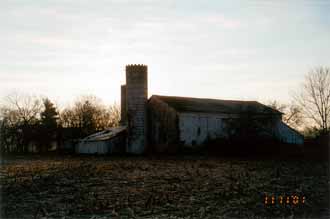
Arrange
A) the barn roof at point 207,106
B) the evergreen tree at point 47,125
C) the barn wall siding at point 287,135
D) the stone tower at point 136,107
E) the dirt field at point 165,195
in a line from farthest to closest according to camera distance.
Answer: the evergreen tree at point 47,125
the barn wall siding at point 287,135
the stone tower at point 136,107
the barn roof at point 207,106
the dirt field at point 165,195

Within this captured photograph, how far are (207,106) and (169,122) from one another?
18.0 feet

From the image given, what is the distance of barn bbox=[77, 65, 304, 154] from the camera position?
38.8 m

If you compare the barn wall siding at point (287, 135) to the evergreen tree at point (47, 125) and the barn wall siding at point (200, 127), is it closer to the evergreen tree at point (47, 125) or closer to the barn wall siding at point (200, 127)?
A: the barn wall siding at point (200, 127)

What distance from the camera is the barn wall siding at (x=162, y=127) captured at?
128 ft

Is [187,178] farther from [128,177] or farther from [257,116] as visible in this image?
[257,116]

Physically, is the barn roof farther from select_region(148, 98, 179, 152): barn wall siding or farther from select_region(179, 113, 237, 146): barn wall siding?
select_region(148, 98, 179, 152): barn wall siding

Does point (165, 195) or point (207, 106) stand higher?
point (207, 106)

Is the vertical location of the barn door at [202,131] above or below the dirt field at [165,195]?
above

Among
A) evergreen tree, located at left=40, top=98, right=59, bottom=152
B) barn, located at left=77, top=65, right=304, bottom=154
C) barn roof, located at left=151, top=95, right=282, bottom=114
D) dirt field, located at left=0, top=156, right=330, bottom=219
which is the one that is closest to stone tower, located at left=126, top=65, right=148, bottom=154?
barn, located at left=77, top=65, right=304, bottom=154

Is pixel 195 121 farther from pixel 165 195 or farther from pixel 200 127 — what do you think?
pixel 165 195

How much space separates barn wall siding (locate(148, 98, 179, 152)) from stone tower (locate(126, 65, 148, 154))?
1185 millimetres

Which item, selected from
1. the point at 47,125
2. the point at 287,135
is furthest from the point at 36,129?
the point at 287,135

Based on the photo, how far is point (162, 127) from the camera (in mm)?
40906

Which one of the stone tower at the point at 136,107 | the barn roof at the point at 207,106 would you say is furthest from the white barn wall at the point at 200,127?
the stone tower at the point at 136,107
